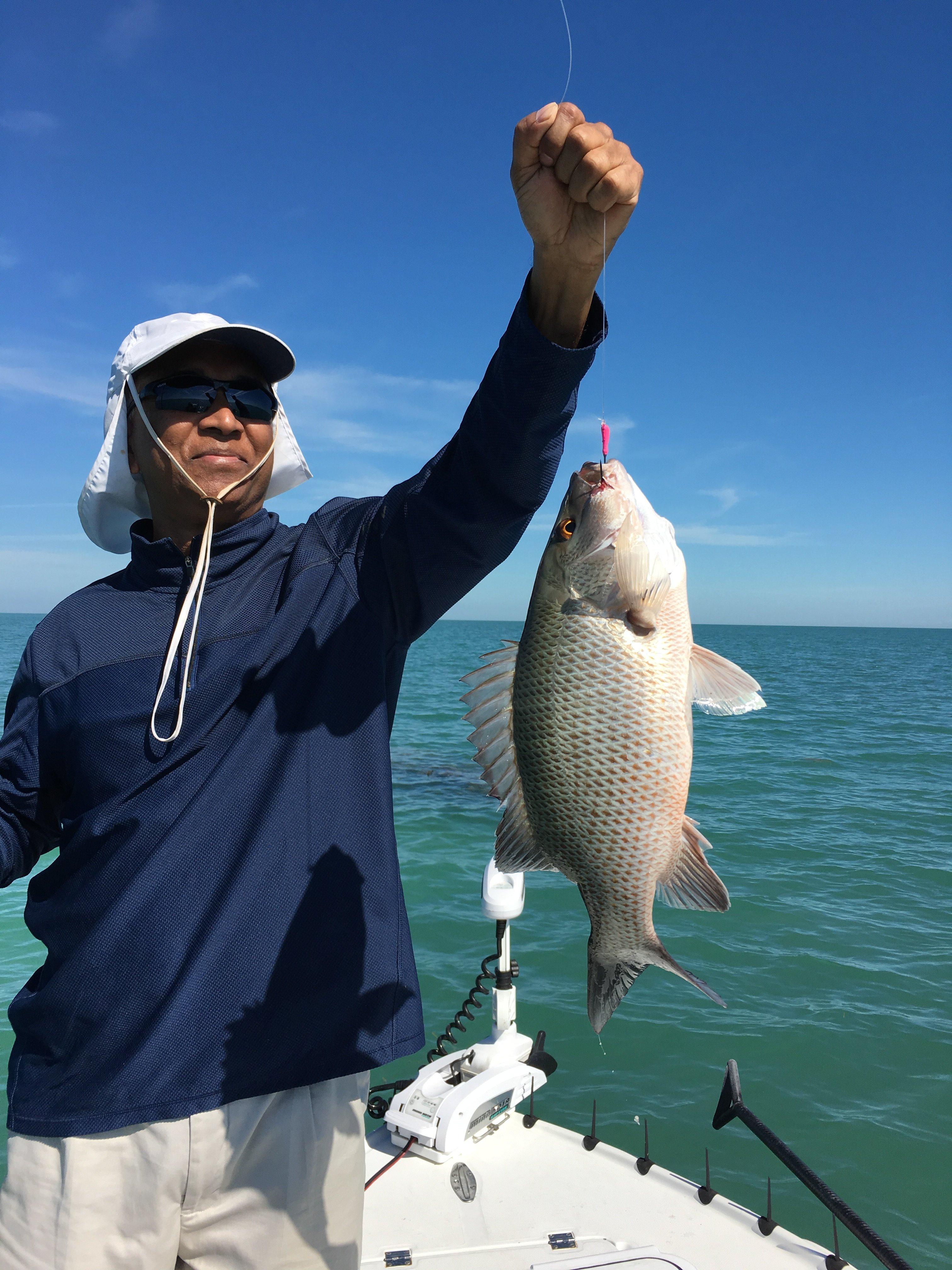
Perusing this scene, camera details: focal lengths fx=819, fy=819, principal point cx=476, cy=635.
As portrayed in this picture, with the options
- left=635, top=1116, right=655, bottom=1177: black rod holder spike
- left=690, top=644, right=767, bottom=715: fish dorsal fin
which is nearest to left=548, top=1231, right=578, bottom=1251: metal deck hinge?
left=635, top=1116, right=655, bottom=1177: black rod holder spike

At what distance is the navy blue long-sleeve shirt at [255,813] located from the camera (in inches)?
79.9

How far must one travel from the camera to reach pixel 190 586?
→ 2.50 metres

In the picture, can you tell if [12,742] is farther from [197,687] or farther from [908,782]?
[908,782]

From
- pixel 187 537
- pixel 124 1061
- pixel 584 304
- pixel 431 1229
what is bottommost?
pixel 431 1229

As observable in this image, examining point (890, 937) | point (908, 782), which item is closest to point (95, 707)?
point (890, 937)

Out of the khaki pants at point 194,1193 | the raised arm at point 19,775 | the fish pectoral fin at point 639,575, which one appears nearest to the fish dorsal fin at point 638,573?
the fish pectoral fin at point 639,575

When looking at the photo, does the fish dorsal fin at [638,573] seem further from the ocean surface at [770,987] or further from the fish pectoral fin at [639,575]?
the ocean surface at [770,987]

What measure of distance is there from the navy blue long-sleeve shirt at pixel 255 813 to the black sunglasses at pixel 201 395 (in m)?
0.39

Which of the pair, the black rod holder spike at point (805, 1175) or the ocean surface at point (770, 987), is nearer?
the black rod holder spike at point (805, 1175)

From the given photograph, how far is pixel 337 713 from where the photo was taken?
2.29 m

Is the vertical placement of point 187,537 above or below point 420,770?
above

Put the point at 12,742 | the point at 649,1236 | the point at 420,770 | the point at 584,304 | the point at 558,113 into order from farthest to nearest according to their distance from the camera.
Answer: the point at 420,770, the point at 649,1236, the point at 12,742, the point at 584,304, the point at 558,113

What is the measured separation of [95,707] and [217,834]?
0.58 metres

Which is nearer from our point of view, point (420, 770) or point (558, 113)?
point (558, 113)
